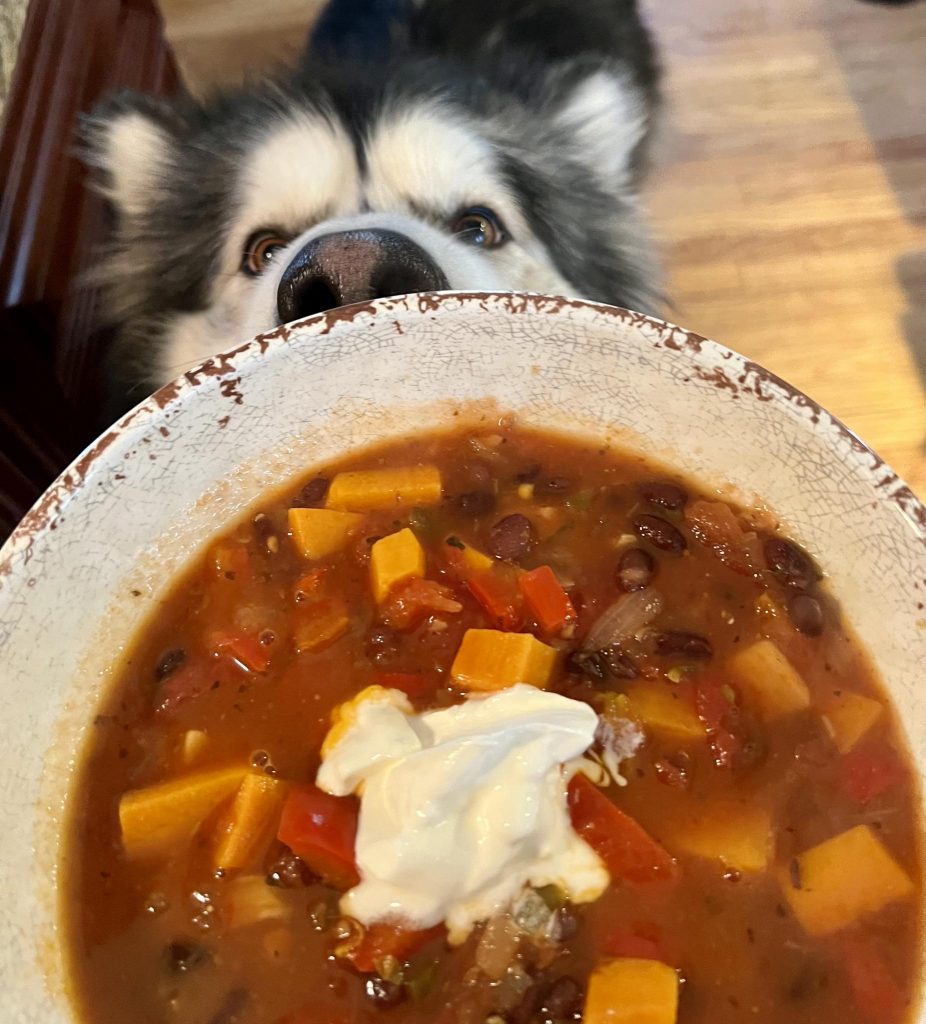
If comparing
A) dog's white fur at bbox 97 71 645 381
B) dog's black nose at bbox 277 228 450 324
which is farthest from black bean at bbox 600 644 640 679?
dog's white fur at bbox 97 71 645 381

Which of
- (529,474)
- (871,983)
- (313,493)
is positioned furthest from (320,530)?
(871,983)

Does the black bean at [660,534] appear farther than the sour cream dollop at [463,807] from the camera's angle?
Yes

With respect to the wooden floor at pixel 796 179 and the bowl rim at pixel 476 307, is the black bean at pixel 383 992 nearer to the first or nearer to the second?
the bowl rim at pixel 476 307

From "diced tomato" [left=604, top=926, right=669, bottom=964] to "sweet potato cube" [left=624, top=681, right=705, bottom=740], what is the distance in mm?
197

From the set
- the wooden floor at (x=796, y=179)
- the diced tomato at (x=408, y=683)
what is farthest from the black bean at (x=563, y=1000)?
the wooden floor at (x=796, y=179)

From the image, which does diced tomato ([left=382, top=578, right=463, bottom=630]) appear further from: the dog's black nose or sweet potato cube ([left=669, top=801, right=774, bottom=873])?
the dog's black nose

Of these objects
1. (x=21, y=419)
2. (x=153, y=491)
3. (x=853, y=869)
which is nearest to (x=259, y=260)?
(x=21, y=419)

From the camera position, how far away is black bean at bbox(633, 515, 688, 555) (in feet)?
3.62

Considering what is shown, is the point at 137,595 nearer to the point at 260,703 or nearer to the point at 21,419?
the point at 260,703

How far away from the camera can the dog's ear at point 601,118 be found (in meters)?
1.99

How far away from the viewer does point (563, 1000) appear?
2.82 feet

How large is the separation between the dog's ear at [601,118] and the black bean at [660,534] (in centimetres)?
121

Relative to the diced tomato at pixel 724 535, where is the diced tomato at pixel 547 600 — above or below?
above

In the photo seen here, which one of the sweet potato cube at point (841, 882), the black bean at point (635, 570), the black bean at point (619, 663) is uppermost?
the black bean at point (635, 570)
